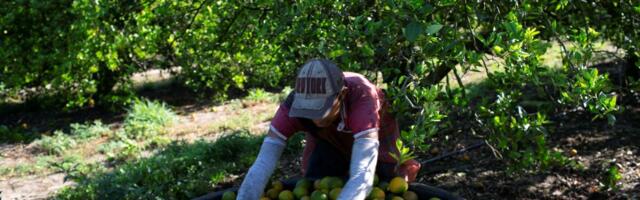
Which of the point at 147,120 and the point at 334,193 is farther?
the point at 147,120

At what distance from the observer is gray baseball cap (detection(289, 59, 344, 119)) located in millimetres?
2844

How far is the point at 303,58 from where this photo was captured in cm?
419

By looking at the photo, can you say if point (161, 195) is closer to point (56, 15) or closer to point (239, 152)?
point (239, 152)

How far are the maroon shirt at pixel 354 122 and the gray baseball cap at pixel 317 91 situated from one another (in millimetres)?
122

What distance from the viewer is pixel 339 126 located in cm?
310

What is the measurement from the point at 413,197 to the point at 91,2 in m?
3.85

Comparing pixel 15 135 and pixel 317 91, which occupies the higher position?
pixel 317 91

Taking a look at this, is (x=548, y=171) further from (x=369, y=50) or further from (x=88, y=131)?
(x=88, y=131)

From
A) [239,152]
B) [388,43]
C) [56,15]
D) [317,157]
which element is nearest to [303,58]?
[317,157]

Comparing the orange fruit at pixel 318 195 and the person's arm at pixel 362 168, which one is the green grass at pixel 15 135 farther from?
the person's arm at pixel 362 168

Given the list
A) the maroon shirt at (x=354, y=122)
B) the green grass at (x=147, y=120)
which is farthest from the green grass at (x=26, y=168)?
the maroon shirt at (x=354, y=122)

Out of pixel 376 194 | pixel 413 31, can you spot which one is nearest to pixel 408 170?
pixel 376 194

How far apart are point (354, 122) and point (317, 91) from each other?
0.20 metres

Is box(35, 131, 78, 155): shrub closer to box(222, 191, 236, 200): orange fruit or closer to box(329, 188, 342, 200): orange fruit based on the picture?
box(222, 191, 236, 200): orange fruit
